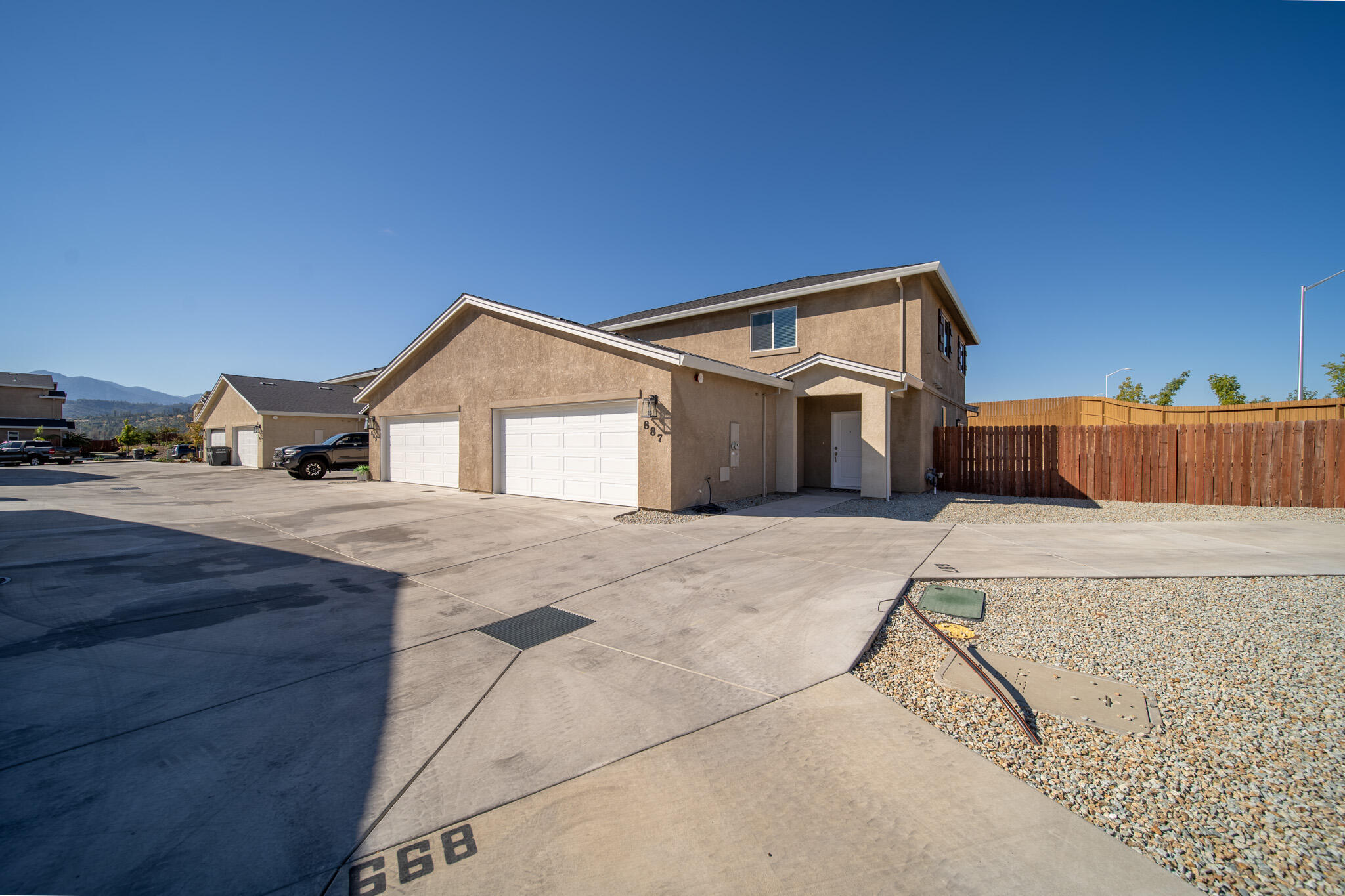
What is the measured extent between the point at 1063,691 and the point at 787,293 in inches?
486

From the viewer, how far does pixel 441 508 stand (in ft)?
34.0

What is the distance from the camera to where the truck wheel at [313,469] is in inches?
680

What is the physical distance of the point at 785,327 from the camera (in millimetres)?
14570

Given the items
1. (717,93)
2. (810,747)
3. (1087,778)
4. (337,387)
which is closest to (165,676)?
(810,747)

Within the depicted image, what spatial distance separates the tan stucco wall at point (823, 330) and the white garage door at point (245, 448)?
72.3 feet

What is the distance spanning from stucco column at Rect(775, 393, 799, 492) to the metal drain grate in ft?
29.3

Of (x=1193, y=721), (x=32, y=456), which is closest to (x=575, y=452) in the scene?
(x=1193, y=721)

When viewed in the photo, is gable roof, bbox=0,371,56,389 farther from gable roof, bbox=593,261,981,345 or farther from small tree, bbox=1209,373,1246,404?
small tree, bbox=1209,373,1246,404

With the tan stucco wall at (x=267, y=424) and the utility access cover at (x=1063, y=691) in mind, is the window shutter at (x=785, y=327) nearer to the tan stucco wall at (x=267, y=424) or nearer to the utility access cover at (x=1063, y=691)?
the utility access cover at (x=1063, y=691)

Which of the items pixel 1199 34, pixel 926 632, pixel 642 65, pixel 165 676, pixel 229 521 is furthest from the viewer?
pixel 642 65

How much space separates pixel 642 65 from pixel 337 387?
27.5 meters

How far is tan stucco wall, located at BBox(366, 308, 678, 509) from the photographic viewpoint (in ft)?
31.9

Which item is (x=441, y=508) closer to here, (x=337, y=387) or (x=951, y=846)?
(x=951, y=846)

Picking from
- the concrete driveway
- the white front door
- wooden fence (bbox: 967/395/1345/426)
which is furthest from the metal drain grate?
wooden fence (bbox: 967/395/1345/426)
